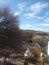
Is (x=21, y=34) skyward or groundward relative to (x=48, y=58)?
skyward

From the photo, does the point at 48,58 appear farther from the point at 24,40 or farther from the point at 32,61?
the point at 24,40

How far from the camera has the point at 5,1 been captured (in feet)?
7.95

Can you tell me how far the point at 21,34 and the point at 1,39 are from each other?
1.18 feet

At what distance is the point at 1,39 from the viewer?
239 cm

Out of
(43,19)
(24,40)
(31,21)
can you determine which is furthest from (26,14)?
(24,40)

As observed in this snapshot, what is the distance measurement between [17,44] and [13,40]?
0.10 meters

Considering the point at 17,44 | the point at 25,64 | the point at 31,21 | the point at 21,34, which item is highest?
the point at 31,21

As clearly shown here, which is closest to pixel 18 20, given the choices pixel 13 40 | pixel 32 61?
pixel 13 40

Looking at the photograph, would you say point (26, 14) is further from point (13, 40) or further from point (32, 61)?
point (32, 61)

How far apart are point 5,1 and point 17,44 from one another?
2.59 ft

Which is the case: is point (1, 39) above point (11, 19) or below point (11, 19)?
below

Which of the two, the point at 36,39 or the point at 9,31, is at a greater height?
the point at 9,31

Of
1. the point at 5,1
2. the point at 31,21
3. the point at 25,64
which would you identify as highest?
the point at 5,1

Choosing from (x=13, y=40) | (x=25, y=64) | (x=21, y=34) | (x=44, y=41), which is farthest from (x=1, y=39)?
(x=44, y=41)
